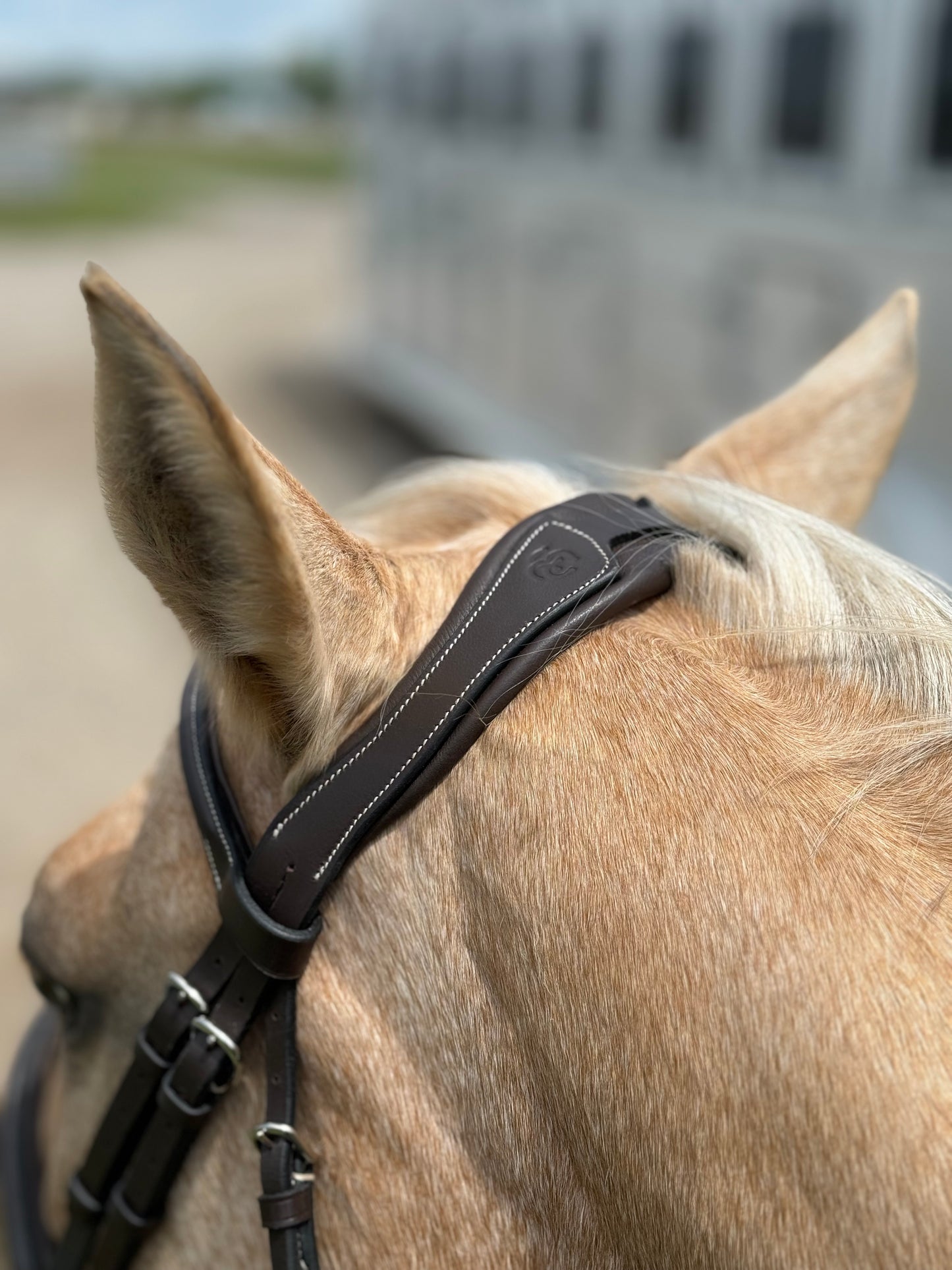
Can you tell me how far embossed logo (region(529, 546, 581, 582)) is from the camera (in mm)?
1024

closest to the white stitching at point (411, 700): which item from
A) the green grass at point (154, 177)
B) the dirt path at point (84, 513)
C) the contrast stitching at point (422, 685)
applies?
the contrast stitching at point (422, 685)

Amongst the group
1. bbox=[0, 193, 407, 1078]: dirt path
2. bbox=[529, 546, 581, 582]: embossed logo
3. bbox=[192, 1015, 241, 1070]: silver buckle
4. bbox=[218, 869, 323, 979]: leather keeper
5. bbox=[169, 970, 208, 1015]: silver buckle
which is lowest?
bbox=[0, 193, 407, 1078]: dirt path

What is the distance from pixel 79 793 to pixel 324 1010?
3.41 m

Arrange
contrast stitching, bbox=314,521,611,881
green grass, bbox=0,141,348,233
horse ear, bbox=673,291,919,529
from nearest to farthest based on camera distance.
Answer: contrast stitching, bbox=314,521,611,881, horse ear, bbox=673,291,919,529, green grass, bbox=0,141,348,233

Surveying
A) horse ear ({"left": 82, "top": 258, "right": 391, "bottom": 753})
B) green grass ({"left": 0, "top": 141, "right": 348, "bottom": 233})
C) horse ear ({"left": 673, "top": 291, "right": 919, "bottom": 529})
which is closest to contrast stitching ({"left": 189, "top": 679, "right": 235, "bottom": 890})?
horse ear ({"left": 82, "top": 258, "right": 391, "bottom": 753})

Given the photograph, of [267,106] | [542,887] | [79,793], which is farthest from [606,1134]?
[267,106]

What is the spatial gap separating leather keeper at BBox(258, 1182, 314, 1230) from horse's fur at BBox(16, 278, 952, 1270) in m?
0.02

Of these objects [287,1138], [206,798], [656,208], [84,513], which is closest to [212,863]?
[206,798]

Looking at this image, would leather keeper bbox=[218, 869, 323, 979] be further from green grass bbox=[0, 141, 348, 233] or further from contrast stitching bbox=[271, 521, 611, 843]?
green grass bbox=[0, 141, 348, 233]

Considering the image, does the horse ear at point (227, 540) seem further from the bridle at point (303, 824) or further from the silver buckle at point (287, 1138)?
the silver buckle at point (287, 1138)

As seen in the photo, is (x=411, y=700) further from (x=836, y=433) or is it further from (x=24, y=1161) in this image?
(x=24, y=1161)

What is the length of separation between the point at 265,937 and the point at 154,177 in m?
43.5

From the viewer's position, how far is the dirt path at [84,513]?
166 inches

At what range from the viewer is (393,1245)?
1001mm
